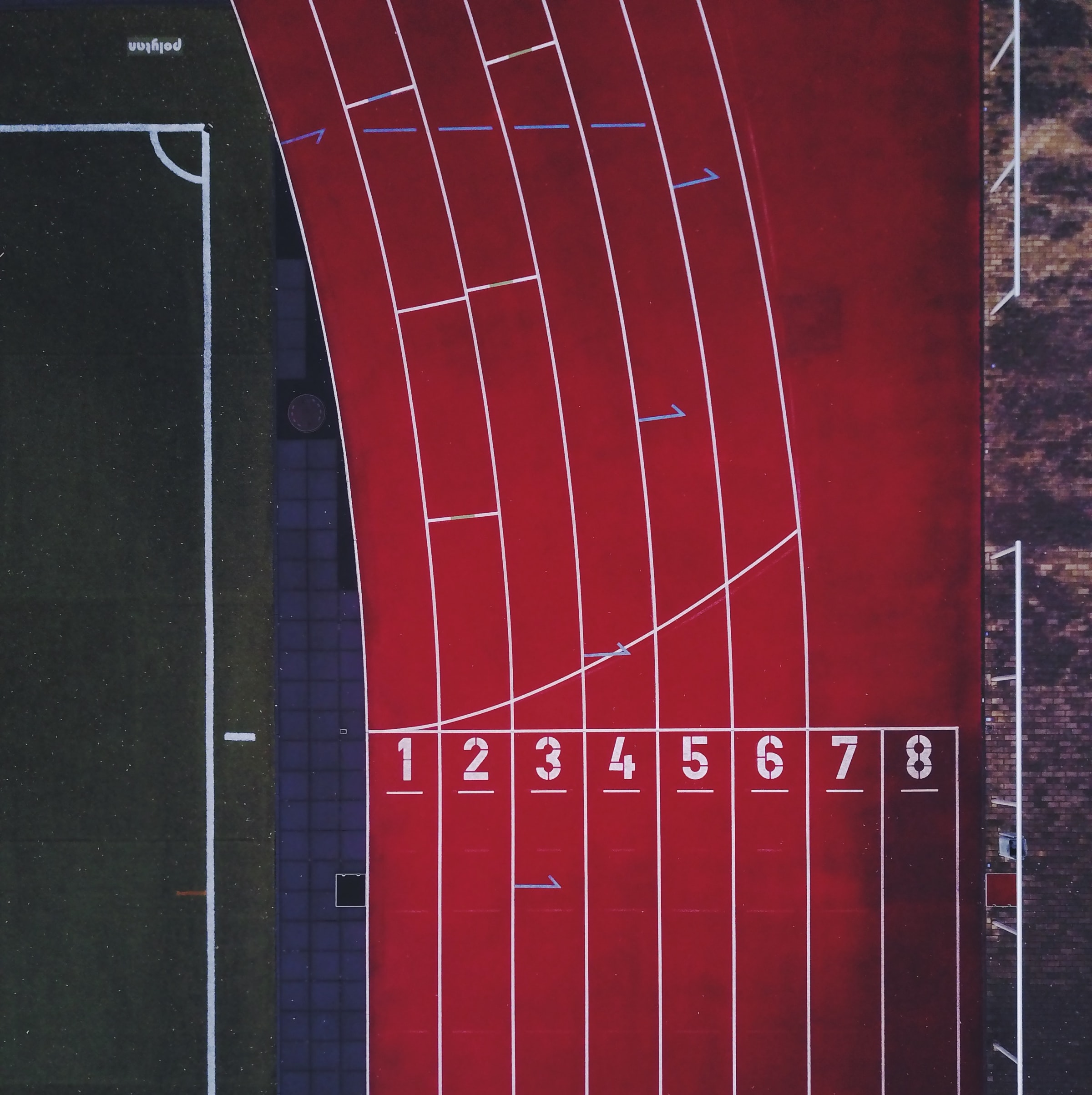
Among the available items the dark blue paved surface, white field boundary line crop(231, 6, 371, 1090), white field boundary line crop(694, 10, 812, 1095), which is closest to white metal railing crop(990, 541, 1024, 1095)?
white field boundary line crop(694, 10, 812, 1095)

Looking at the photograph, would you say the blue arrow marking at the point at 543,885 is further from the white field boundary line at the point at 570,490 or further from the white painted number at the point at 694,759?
the white painted number at the point at 694,759

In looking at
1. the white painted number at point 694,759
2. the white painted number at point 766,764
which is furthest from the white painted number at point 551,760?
the white painted number at point 766,764

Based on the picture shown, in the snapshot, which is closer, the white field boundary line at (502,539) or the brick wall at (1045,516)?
the brick wall at (1045,516)

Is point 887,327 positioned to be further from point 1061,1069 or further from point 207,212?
point 1061,1069

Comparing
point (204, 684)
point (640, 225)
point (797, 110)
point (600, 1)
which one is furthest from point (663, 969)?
point (600, 1)

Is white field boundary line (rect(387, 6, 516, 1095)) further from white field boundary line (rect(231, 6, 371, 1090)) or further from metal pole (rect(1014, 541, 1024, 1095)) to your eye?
metal pole (rect(1014, 541, 1024, 1095))

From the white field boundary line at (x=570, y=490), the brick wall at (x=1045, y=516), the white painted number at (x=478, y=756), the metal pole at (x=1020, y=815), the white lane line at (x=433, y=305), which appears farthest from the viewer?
the white painted number at (x=478, y=756)

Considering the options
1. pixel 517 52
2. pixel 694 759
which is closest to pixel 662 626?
pixel 694 759

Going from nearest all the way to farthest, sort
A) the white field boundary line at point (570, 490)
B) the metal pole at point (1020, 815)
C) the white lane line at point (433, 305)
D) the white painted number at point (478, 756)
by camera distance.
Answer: the metal pole at point (1020, 815), the white field boundary line at point (570, 490), the white lane line at point (433, 305), the white painted number at point (478, 756)
